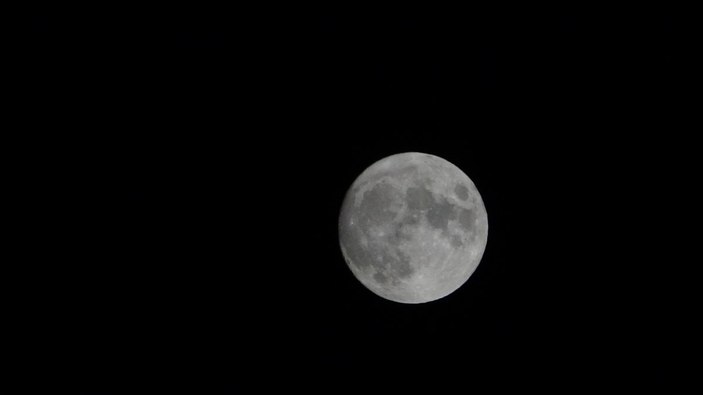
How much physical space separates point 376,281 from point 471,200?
118 cm

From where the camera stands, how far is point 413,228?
4578 millimetres

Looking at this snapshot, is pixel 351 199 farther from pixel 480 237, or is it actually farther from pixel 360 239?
pixel 480 237

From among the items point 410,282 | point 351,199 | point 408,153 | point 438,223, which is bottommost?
point 410,282

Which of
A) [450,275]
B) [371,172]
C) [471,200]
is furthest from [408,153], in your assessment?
[450,275]

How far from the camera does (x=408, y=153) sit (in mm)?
5156

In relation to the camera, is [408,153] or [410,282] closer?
[410,282]

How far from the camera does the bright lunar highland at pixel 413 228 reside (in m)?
4.62

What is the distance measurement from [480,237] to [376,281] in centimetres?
108

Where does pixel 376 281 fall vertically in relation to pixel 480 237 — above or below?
below

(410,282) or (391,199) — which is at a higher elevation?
(391,199)

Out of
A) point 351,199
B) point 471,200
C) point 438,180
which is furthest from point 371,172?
point 471,200

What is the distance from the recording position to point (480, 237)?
196 inches

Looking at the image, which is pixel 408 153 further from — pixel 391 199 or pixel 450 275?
pixel 450 275

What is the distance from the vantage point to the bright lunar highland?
182 inches
